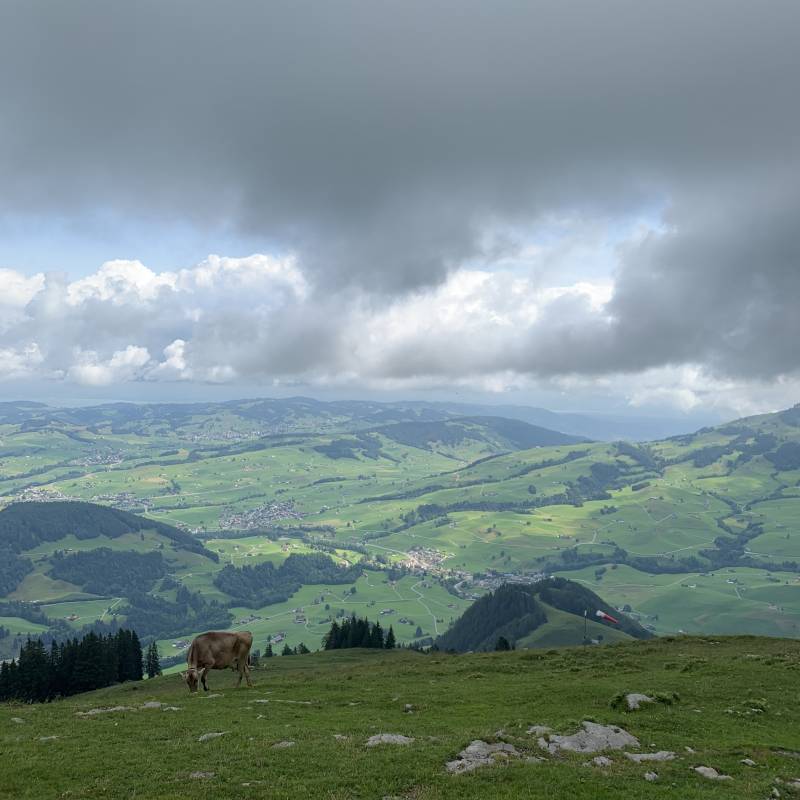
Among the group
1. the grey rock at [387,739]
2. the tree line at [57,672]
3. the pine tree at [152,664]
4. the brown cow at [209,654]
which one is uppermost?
the grey rock at [387,739]

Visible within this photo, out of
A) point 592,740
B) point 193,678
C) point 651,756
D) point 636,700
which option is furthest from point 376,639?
point 651,756

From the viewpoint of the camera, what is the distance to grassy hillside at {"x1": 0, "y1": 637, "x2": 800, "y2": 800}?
22.7m

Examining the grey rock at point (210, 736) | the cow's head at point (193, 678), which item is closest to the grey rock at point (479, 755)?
the grey rock at point (210, 736)

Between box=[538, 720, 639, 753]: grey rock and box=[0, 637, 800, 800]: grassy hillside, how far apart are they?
2.78ft

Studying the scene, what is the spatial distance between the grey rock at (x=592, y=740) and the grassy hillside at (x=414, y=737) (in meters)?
0.85

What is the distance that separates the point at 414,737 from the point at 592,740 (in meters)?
9.42

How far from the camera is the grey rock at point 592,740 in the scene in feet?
91.4

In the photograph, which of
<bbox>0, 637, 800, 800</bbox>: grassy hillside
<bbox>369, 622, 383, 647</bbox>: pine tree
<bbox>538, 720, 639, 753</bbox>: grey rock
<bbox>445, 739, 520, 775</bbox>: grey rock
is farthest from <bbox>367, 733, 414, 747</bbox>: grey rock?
<bbox>369, 622, 383, 647</bbox>: pine tree

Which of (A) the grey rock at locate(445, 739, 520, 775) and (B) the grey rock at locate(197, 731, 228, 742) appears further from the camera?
(B) the grey rock at locate(197, 731, 228, 742)

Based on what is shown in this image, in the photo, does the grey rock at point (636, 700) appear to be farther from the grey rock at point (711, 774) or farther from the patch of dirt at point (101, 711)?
the patch of dirt at point (101, 711)

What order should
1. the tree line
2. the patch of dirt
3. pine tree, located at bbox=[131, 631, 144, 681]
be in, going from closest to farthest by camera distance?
1. the patch of dirt
2. the tree line
3. pine tree, located at bbox=[131, 631, 144, 681]

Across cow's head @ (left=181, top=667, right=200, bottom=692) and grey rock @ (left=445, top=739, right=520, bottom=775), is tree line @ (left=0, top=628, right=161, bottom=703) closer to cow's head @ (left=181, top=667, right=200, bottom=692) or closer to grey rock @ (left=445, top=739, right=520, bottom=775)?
cow's head @ (left=181, top=667, right=200, bottom=692)

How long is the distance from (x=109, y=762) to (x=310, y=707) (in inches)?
646

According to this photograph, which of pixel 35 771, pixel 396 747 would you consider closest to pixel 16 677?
pixel 35 771
